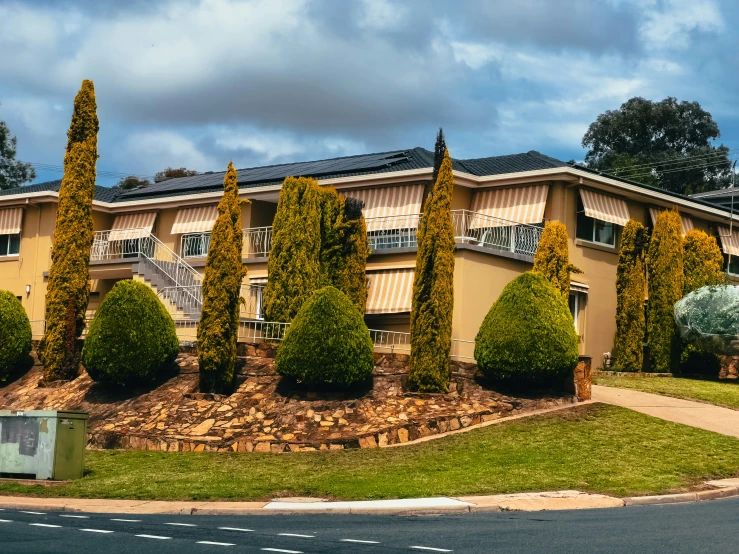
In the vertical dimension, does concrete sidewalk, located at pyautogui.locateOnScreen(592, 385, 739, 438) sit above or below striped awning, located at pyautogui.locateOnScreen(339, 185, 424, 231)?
below

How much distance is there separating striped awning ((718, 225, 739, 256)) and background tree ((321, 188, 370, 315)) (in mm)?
15325

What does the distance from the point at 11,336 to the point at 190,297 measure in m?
5.33

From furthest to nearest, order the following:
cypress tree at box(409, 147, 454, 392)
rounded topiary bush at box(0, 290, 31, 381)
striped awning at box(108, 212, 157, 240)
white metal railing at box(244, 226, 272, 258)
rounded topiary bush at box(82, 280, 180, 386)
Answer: striped awning at box(108, 212, 157, 240), white metal railing at box(244, 226, 272, 258), rounded topiary bush at box(0, 290, 31, 381), rounded topiary bush at box(82, 280, 180, 386), cypress tree at box(409, 147, 454, 392)

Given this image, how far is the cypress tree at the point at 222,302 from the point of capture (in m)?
25.7

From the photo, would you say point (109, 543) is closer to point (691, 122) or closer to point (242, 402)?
point (242, 402)

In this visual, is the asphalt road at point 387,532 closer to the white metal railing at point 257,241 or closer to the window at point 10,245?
the white metal railing at point 257,241

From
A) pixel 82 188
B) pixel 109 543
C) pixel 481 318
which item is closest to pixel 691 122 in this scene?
pixel 481 318

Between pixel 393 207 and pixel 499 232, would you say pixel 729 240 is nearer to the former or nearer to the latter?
pixel 499 232

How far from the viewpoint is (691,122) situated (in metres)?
74.3

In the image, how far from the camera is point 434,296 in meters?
25.4

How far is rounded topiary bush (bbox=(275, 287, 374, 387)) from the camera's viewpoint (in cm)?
2445

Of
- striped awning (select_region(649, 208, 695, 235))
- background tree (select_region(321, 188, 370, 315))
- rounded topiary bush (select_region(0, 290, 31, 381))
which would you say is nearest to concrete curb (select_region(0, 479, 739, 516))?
rounded topiary bush (select_region(0, 290, 31, 381))

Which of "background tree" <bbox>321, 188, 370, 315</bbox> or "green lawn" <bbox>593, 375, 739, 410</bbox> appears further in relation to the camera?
"background tree" <bbox>321, 188, 370, 315</bbox>

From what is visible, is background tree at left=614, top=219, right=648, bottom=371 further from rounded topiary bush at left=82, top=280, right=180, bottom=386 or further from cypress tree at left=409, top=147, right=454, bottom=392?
rounded topiary bush at left=82, top=280, right=180, bottom=386
